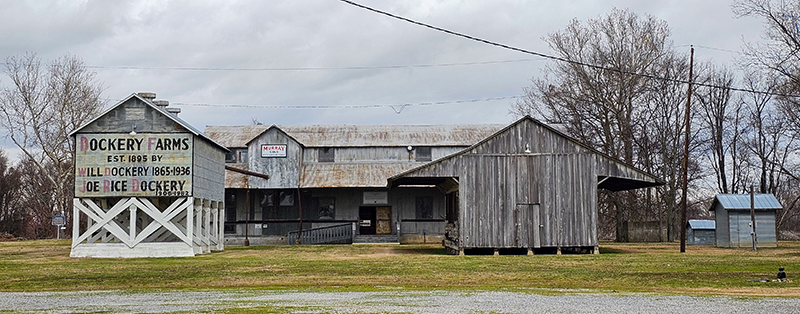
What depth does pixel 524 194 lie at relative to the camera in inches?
1273

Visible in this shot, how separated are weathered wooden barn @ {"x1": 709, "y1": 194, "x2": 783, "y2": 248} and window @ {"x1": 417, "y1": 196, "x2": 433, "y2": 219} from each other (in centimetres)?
1643

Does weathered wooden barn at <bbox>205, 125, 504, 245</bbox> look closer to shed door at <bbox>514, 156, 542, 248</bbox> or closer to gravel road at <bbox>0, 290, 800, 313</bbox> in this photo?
shed door at <bbox>514, 156, 542, 248</bbox>

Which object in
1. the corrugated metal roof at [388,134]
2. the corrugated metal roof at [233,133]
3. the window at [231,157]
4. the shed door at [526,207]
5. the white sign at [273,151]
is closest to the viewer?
the shed door at [526,207]

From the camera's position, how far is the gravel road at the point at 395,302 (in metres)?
14.0

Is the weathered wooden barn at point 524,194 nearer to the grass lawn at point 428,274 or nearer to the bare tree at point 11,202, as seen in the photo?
the grass lawn at point 428,274

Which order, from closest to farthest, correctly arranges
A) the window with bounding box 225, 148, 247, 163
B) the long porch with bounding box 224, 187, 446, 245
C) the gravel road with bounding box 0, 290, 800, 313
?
the gravel road with bounding box 0, 290, 800, 313 < the long porch with bounding box 224, 187, 446, 245 < the window with bounding box 225, 148, 247, 163

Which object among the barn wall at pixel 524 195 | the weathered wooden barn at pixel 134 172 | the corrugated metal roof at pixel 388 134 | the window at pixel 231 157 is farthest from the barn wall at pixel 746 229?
the window at pixel 231 157

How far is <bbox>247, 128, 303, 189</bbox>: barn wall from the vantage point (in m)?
47.9

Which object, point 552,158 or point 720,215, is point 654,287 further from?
point 720,215

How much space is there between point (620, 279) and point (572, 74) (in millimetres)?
29705

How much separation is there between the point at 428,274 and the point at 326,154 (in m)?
29.0

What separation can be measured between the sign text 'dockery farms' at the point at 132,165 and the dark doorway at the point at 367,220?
60.3ft

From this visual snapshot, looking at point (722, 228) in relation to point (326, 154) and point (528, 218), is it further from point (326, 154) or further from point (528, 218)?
point (326, 154)

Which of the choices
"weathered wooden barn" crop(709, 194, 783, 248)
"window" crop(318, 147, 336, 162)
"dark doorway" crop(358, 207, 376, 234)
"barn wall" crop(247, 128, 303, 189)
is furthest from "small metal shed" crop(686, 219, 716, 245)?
"barn wall" crop(247, 128, 303, 189)
